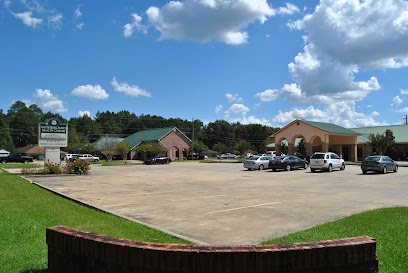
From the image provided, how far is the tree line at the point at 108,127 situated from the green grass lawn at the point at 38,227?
331ft

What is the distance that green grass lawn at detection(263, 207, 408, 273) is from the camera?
4988 millimetres

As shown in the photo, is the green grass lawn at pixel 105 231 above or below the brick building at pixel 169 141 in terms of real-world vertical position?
below

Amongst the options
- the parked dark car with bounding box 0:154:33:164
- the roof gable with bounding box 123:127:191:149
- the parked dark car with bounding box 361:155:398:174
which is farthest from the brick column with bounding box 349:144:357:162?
the parked dark car with bounding box 0:154:33:164

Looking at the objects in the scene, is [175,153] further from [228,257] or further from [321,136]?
[228,257]

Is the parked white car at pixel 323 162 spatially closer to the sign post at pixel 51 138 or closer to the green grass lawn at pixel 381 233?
the green grass lawn at pixel 381 233

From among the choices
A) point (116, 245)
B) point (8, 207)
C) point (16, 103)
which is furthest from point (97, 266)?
point (16, 103)

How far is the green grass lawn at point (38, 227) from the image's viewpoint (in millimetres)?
5180

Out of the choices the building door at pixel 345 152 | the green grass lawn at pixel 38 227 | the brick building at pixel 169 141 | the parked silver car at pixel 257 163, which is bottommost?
the green grass lawn at pixel 38 227

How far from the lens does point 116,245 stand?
355 centimetres

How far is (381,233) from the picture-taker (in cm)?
651

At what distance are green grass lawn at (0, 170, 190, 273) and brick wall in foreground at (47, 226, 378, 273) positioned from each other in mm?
1791

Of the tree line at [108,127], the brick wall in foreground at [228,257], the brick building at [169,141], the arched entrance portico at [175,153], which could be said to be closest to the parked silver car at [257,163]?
the brick wall in foreground at [228,257]

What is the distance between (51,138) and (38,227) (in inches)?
993

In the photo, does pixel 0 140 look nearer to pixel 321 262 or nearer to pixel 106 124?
pixel 106 124
